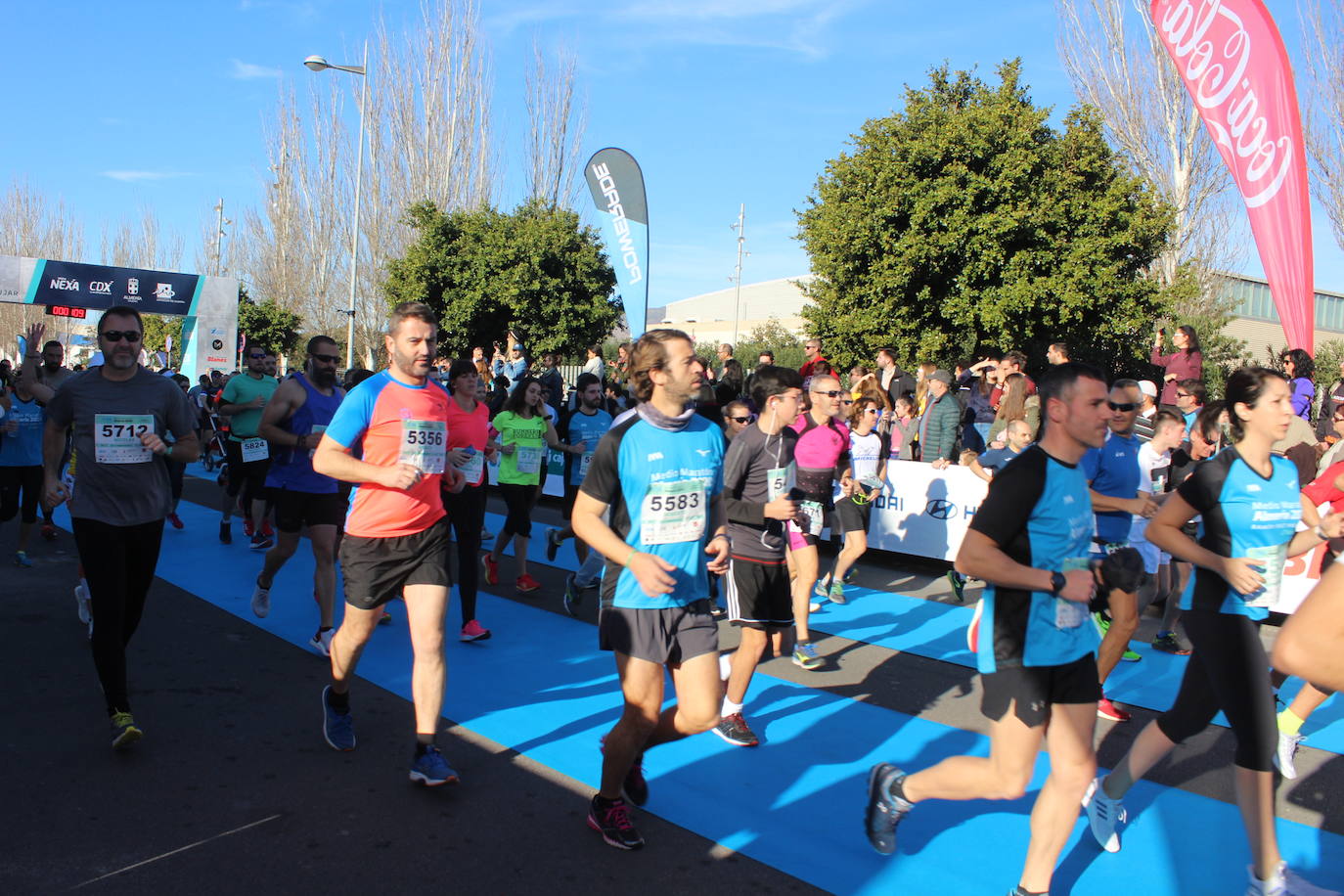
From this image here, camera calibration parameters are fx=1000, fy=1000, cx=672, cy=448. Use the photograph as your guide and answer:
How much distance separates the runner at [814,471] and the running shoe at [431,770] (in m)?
2.68

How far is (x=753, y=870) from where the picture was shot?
3602 millimetres

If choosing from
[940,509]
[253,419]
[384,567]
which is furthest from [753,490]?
[253,419]

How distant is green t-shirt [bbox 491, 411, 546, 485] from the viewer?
789cm

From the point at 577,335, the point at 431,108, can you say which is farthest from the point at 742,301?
the point at 577,335

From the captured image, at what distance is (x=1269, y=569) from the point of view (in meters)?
3.63

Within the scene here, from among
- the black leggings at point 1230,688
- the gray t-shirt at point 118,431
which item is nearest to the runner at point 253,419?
the gray t-shirt at point 118,431

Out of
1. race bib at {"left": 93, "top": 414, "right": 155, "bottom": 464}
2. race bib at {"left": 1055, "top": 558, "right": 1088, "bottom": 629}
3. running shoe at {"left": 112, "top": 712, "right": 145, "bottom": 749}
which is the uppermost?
race bib at {"left": 93, "top": 414, "right": 155, "bottom": 464}

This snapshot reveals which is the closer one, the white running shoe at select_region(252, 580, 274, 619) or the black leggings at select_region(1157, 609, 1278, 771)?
the black leggings at select_region(1157, 609, 1278, 771)

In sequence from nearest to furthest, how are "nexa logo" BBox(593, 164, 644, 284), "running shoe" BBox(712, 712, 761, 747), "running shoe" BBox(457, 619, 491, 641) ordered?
"running shoe" BBox(712, 712, 761, 747) → "running shoe" BBox(457, 619, 491, 641) → "nexa logo" BBox(593, 164, 644, 284)

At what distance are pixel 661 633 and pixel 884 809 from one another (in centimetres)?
102

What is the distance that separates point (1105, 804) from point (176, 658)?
5.08 metres

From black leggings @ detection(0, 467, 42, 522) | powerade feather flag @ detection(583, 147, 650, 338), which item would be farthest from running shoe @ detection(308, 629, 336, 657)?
powerade feather flag @ detection(583, 147, 650, 338)

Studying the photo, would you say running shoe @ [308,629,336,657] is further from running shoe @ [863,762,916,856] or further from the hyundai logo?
the hyundai logo

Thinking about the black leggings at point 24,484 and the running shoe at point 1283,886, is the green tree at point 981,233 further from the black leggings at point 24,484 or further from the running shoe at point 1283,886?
the running shoe at point 1283,886
